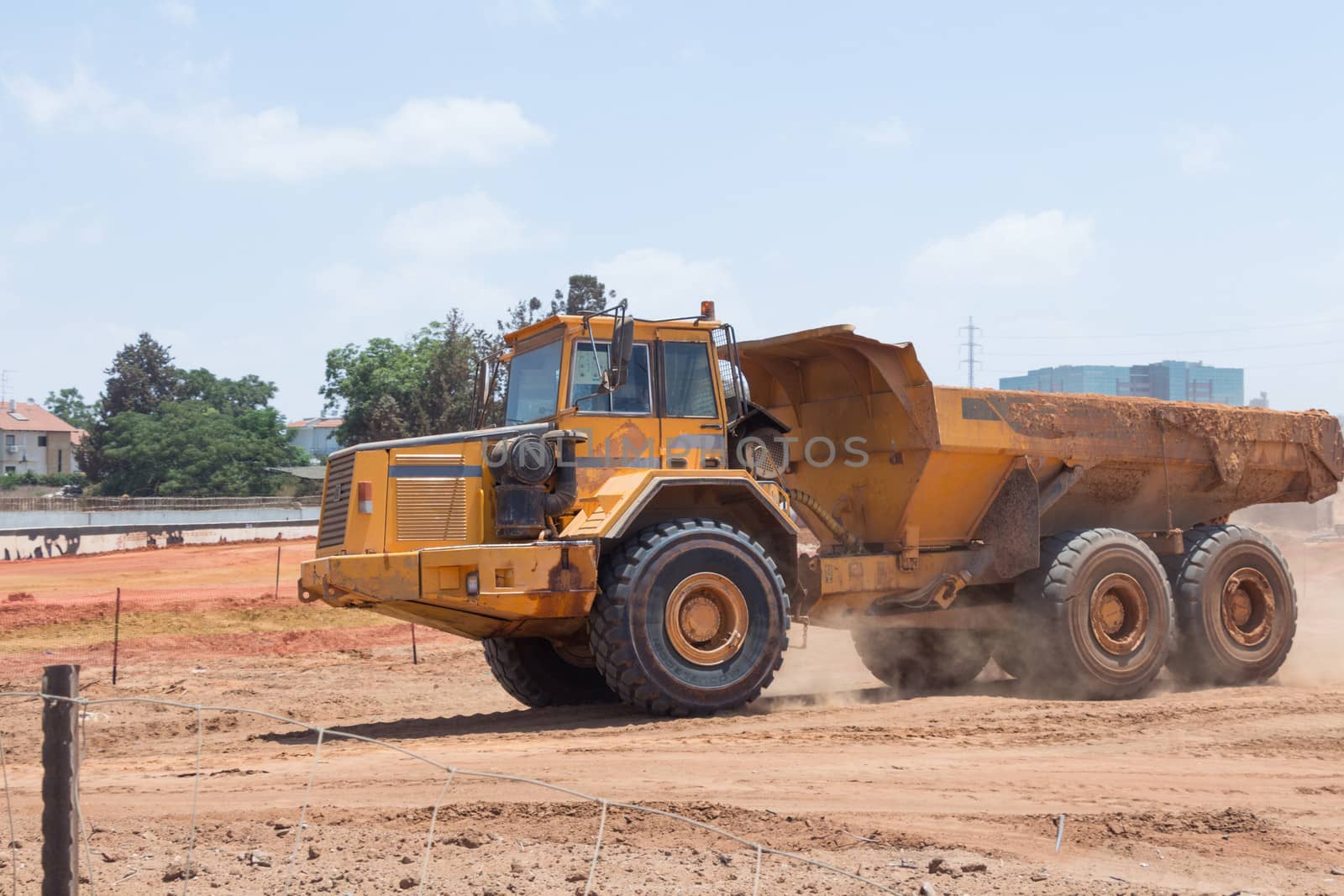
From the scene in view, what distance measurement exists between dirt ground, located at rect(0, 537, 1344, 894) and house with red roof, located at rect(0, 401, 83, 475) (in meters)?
99.0

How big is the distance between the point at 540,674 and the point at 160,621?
1301 centimetres

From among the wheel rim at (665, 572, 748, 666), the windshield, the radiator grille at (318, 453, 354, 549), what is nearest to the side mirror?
the windshield

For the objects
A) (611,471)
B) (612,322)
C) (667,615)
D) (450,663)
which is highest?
(612,322)

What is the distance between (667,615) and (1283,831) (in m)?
4.60

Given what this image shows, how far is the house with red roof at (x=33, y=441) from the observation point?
3971 inches

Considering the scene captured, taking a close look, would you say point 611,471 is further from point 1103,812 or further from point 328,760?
point 1103,812

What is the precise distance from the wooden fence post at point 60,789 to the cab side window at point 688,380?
6406 millimetres

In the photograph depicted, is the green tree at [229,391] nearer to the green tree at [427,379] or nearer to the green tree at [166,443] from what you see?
the green tree at [166,443]

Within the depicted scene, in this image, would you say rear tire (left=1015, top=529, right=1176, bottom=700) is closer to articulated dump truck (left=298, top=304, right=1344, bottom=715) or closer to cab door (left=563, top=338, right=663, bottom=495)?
articulated dump truck (left=298, top=304, right=1344, bottom=715)

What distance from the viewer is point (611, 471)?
10414mm

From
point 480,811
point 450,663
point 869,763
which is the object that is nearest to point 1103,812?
point 869,763

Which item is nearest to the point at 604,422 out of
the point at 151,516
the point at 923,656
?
the point at 923,656

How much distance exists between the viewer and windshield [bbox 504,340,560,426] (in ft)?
34.5

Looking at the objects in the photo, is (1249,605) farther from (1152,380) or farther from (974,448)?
Result: (1152,380)
